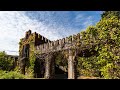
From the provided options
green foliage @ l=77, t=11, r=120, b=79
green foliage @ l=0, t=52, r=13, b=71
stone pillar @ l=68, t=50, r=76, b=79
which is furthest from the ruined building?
green foliage @ l=0, t=52, r=13, b=71

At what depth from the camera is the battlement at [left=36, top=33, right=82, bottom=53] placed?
1747cm

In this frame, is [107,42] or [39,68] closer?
[107,42]

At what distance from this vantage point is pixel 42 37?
2411cm

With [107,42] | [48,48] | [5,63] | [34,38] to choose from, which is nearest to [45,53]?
[48,48]

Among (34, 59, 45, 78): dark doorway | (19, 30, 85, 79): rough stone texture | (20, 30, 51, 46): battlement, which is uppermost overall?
(20, 30, 51, 46): battlement

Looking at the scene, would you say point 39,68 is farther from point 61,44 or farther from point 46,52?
point 61,44

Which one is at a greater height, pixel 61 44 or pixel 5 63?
pixel 61 44

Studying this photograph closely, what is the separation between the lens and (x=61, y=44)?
19078mm

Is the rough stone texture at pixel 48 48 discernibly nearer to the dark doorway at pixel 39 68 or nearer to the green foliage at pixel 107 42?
the dark doorway at pixel 39 68

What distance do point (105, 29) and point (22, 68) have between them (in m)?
13.3

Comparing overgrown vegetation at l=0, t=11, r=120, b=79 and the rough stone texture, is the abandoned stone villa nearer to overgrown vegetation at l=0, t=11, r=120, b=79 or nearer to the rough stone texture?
→ the rough stone texture
